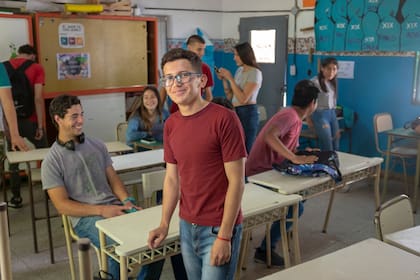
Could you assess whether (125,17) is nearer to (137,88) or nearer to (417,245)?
(137,88)

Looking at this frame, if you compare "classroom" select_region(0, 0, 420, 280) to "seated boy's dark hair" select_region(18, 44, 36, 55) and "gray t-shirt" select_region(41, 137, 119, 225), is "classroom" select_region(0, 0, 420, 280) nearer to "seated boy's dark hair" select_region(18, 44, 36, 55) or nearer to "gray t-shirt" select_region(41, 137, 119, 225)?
"gray t-shirt" select_region(41, 137, 119, 225)

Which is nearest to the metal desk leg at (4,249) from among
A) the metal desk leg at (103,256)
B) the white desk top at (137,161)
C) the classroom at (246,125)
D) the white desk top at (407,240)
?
the classroom at (246,125)

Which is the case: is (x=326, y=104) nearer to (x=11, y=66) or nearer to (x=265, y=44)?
(x=265, y=44)

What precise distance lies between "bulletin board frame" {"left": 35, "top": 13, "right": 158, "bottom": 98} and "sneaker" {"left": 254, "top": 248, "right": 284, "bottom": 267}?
10.4 feet

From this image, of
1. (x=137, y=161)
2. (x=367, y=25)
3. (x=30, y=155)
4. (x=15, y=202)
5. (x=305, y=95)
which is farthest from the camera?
(x=367, y=25)

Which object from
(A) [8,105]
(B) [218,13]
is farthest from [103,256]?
(B) [218,13]

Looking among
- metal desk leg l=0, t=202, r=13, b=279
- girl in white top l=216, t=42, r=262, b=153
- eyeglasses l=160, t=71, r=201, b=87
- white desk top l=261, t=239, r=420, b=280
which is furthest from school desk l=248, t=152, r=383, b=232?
metal desk leg l=0, t=202, r=13, b=279

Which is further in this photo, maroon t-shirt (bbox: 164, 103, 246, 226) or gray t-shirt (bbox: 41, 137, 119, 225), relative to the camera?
gray t-shirt (bbox: 41, 137, 119, 225)

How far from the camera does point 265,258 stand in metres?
3.24

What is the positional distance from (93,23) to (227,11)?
255cm

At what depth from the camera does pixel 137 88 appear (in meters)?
6.04

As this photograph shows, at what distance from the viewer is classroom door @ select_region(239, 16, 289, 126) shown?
6504mm

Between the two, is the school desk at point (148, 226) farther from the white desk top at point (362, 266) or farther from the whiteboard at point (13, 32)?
the whiteboard at point (13, 32)

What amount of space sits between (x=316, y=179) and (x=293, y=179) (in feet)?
0.48
